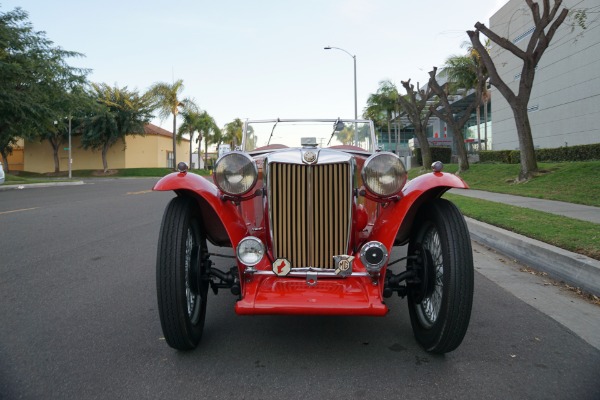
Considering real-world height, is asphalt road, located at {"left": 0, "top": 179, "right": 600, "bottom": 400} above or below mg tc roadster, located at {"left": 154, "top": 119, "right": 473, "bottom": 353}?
below

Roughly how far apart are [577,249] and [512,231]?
1.55 m

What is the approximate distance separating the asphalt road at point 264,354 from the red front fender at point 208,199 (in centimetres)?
75

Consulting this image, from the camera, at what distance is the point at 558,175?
13.6m

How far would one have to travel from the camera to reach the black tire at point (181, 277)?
8.76 feet

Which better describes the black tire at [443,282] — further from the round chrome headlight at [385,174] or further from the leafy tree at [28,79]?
the leafy tree at [28,79]

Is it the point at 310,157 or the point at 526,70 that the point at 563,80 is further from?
the point at 310,157

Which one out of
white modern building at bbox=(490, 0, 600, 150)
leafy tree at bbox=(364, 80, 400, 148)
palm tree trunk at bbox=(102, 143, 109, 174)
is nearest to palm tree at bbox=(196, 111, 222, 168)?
palm tree trunk at bbox=(102, 143, 109, 174)

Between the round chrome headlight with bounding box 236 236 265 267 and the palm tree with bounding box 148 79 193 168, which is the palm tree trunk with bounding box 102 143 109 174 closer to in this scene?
the palm tree with bounding box 148 79 193 168

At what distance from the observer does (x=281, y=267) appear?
2.85m

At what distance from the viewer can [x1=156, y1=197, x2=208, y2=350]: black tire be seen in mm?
2670

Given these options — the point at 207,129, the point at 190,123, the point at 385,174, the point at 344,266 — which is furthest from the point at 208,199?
the point at 207,129

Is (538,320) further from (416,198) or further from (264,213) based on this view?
(264,213)

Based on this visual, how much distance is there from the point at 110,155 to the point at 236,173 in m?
48.1

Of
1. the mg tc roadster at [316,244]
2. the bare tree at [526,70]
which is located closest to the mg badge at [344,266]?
the mg tc roadster at [316,244]
